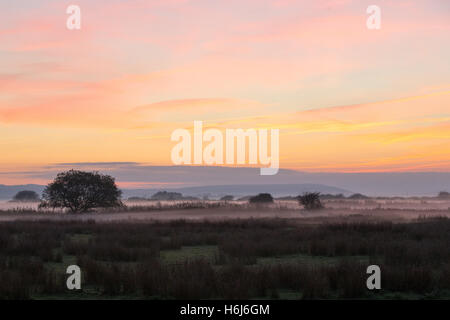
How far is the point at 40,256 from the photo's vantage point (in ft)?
56.7

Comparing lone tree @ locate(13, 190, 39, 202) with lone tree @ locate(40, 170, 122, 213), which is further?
lone tree @ locate(13, 190, 39, 202)

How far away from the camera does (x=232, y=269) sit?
12.9 meters

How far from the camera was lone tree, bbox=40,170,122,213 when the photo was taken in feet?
156

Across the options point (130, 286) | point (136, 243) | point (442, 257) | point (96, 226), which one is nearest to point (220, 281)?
point (130, 286)

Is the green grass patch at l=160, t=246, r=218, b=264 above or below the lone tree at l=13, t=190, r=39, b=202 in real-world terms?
above

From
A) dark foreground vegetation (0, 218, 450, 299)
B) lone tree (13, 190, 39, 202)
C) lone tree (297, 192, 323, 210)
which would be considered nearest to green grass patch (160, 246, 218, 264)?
dark foreground vegetation (0, 218, 450, 299)

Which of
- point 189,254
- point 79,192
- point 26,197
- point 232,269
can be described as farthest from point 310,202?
point 26,197

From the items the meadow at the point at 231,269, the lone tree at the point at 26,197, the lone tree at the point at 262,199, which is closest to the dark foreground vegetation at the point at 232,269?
the meadow at the point at 231,269

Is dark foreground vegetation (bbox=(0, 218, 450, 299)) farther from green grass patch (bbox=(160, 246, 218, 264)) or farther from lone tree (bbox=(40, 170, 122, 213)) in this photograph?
lone tree (bbox=(40, 170, 122, 213))

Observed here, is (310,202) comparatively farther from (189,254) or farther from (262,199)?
(189,254)

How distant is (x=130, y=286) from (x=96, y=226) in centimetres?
1832

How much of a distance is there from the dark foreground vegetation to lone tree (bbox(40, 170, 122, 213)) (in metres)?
25.9

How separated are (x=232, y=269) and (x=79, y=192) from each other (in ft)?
122
